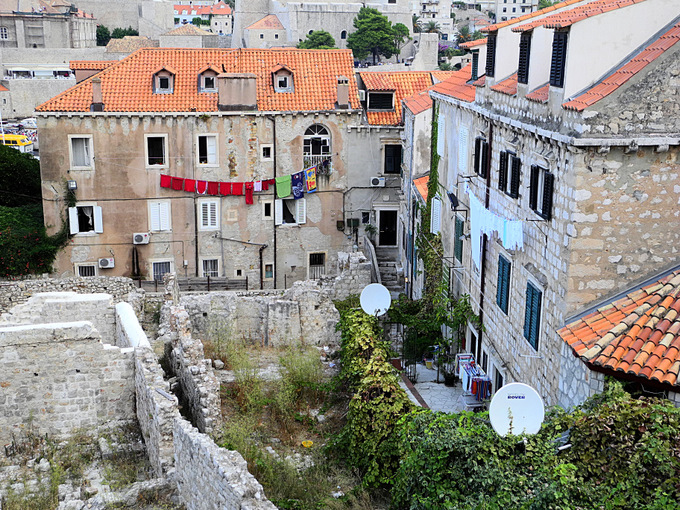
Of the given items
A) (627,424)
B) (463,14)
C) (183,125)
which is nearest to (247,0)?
(463,14)

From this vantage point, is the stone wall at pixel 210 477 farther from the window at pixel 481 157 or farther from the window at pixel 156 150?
the window at pixel 156 150

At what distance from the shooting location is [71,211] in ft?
108

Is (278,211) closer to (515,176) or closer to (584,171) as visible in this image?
(515,176)

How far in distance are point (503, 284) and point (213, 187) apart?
1894cm

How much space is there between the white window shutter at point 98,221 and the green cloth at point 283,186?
7980 millimetres

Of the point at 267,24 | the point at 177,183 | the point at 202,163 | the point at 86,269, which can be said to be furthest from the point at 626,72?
the point at 267,24

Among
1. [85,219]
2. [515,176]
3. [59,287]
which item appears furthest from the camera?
[85,219]

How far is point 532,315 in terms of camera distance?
51.8 ft

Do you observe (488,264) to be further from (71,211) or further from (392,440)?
(71,211)

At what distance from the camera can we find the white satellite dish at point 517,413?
11.9 m

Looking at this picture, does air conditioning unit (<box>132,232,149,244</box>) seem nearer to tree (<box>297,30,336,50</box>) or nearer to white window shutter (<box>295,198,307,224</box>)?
white window shutter (<box>295,198,307,224</box>)

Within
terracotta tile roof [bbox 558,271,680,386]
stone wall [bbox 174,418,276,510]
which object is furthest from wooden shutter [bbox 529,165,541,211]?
stone wall [bbox 174,418,276,510]

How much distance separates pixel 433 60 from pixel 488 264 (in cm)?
5316

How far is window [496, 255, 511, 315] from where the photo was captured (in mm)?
17688
